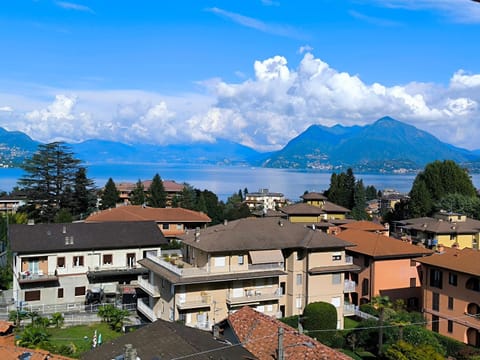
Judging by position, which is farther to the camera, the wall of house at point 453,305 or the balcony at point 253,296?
the balcony at point 253,296

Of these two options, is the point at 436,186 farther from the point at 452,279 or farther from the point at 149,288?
the point at 149,288

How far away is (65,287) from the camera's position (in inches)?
1302

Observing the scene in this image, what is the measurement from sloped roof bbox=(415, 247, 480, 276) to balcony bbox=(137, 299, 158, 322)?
16.4m

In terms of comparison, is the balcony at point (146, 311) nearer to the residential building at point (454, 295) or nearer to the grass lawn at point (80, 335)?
A: the grass lawn at point (80, 335)

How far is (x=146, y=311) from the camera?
94.8ft

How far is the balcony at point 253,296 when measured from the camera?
88.4ft

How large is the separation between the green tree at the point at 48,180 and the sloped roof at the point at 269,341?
45439 mm

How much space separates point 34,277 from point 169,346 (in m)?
20.2

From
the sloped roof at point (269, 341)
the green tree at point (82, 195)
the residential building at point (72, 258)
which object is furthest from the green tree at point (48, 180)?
the sloped roof at point (269, 341)

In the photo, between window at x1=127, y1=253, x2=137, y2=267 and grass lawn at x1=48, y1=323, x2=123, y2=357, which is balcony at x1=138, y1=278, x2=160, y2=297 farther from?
window at x1=127, y1=253, x2=137, y2=267

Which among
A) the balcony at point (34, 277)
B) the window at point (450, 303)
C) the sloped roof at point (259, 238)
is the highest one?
the sloped roof at point (259, 238)

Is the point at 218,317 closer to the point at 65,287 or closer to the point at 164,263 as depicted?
the point at 164,263

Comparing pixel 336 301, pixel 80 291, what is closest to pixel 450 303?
pixel 336 301

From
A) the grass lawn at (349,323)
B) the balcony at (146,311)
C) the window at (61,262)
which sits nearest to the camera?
the balcony at (146,311)
